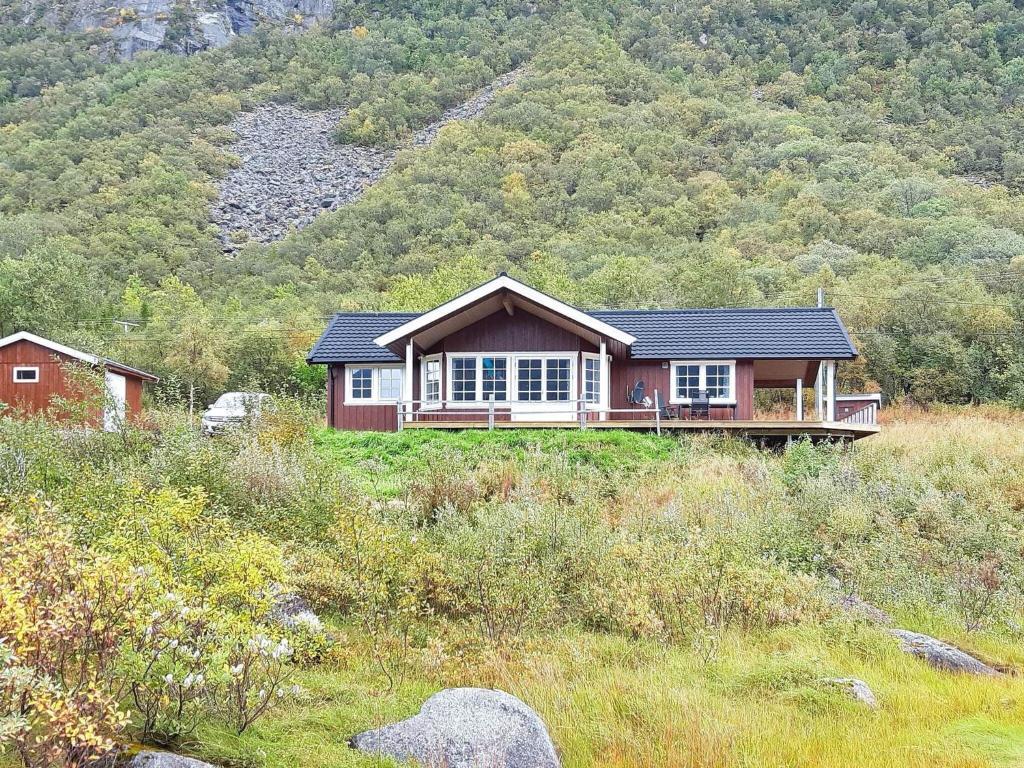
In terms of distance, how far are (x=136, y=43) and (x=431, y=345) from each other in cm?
14873

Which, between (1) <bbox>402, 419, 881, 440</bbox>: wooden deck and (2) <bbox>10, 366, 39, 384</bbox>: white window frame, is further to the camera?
(2) <bbox>10, 366, 39, 384</bbox>: white window frame

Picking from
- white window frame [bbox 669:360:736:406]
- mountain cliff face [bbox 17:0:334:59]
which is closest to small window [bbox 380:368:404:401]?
white window frame [bbox 669:360:736:406]

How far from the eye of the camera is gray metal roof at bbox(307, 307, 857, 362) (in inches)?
944

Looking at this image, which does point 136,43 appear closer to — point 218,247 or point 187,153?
point 187,153

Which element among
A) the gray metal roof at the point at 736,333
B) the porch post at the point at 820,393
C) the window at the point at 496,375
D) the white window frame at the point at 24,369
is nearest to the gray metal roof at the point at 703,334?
the gray metal roof at the point at 736,333

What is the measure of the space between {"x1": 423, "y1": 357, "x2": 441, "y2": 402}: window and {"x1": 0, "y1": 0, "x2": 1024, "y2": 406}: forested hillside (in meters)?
6.60

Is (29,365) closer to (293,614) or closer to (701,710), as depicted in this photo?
(293,614)

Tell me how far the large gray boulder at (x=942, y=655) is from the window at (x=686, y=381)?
15.5 meters

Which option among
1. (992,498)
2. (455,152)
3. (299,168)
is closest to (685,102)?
(455,152)

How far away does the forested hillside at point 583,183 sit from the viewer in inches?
1649

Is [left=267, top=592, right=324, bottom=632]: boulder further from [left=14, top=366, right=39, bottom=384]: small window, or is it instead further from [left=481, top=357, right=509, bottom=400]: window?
[left=14, top=366, right=39, bottom=384]: small window

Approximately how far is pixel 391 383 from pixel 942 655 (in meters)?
18.3

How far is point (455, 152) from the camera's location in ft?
263

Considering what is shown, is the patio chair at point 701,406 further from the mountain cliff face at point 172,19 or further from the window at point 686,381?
the mountain cliff face at point 172,19
